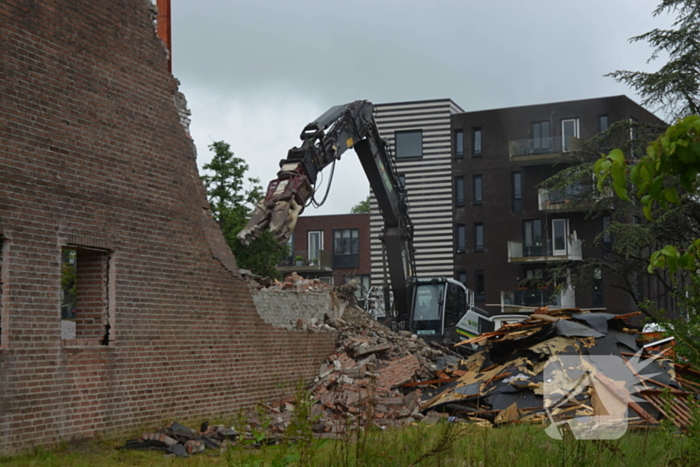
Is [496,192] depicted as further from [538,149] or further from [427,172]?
[427,172]

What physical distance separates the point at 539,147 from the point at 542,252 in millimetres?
5372

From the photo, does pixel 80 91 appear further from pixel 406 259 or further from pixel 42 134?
pixel 406 259

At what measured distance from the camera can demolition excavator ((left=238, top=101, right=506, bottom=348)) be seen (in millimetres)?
18422

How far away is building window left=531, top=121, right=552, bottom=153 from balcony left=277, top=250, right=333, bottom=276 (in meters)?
15.7

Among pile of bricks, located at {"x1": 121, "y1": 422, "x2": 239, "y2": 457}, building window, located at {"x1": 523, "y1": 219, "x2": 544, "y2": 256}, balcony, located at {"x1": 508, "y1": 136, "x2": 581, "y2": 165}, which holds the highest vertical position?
balcony, located at {"x1": 508, "y1": 136, "x2": 581, "y2": 165}

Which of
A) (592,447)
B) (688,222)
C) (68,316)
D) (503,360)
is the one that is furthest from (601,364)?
(68,316)

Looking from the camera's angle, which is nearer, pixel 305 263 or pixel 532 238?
pixel 532 238

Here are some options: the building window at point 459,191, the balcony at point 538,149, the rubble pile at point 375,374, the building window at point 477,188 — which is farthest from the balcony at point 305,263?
the rubble pile at point 375,374

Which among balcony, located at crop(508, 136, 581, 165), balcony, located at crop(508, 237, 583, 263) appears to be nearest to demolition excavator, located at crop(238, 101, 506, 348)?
balcony, located at crop(508, 237, 583, 263)

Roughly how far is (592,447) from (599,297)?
3272 cm

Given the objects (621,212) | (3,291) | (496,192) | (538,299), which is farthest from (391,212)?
(496,192)

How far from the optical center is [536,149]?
133ft

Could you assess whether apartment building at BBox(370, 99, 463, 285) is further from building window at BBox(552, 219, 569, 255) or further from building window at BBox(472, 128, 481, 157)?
building window at BBox(552, 219, 569, 255)

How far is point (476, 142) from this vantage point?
43.1m
